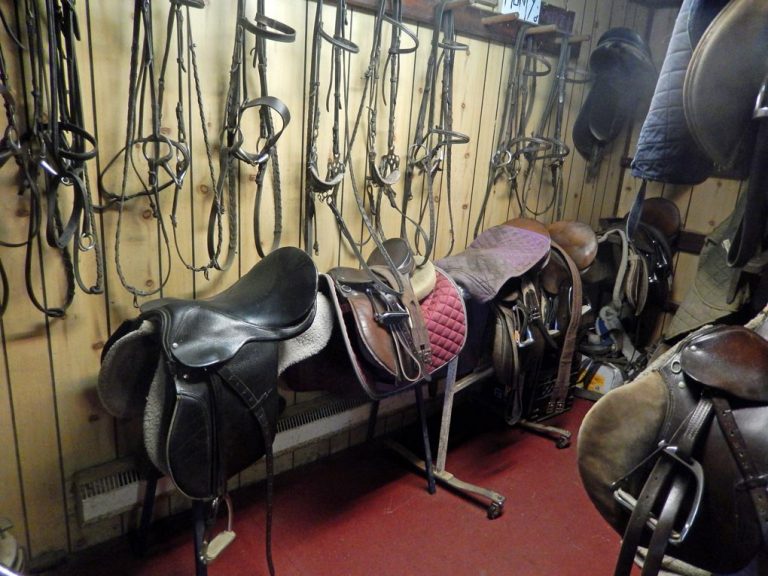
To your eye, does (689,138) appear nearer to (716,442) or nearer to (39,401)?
(716,442)

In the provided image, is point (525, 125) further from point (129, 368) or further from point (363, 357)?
point (129, 368)

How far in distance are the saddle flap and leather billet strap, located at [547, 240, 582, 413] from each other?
1129 mm

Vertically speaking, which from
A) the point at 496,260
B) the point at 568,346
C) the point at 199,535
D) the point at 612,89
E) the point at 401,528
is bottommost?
the point at 401,528

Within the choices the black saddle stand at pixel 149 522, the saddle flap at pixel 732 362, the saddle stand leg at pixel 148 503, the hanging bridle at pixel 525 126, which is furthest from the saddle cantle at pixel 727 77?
the saddle stand leg at pixel 148 503

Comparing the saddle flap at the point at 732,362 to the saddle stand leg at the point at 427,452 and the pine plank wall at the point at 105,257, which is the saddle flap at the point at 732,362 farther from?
the pine plank wall at the point at 105,257

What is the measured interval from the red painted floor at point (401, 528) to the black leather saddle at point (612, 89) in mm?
1591

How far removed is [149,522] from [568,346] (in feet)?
5.16

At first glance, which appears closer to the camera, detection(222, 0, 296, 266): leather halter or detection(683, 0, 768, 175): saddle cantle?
detection(683, 0, 768, 175): saddle cantle

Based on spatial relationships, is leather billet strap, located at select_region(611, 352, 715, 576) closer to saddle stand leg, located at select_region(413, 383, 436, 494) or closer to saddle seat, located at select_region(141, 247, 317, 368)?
saddle seat, located at select_region(141, 247, 317, 368)

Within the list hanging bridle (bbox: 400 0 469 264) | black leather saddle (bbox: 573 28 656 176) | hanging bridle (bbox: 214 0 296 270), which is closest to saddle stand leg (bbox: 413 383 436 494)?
hanging bridle (bbox: 400 0 469 264)

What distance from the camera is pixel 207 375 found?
1132 mm

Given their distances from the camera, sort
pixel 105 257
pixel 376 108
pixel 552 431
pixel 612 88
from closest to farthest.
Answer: pixel 105 257 → pixel 376 108 → pixel 552 431 → pixel 612 88

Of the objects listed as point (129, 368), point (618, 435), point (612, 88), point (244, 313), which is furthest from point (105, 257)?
point (612, 88)

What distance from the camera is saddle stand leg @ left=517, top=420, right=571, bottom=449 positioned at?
2.26 meters
